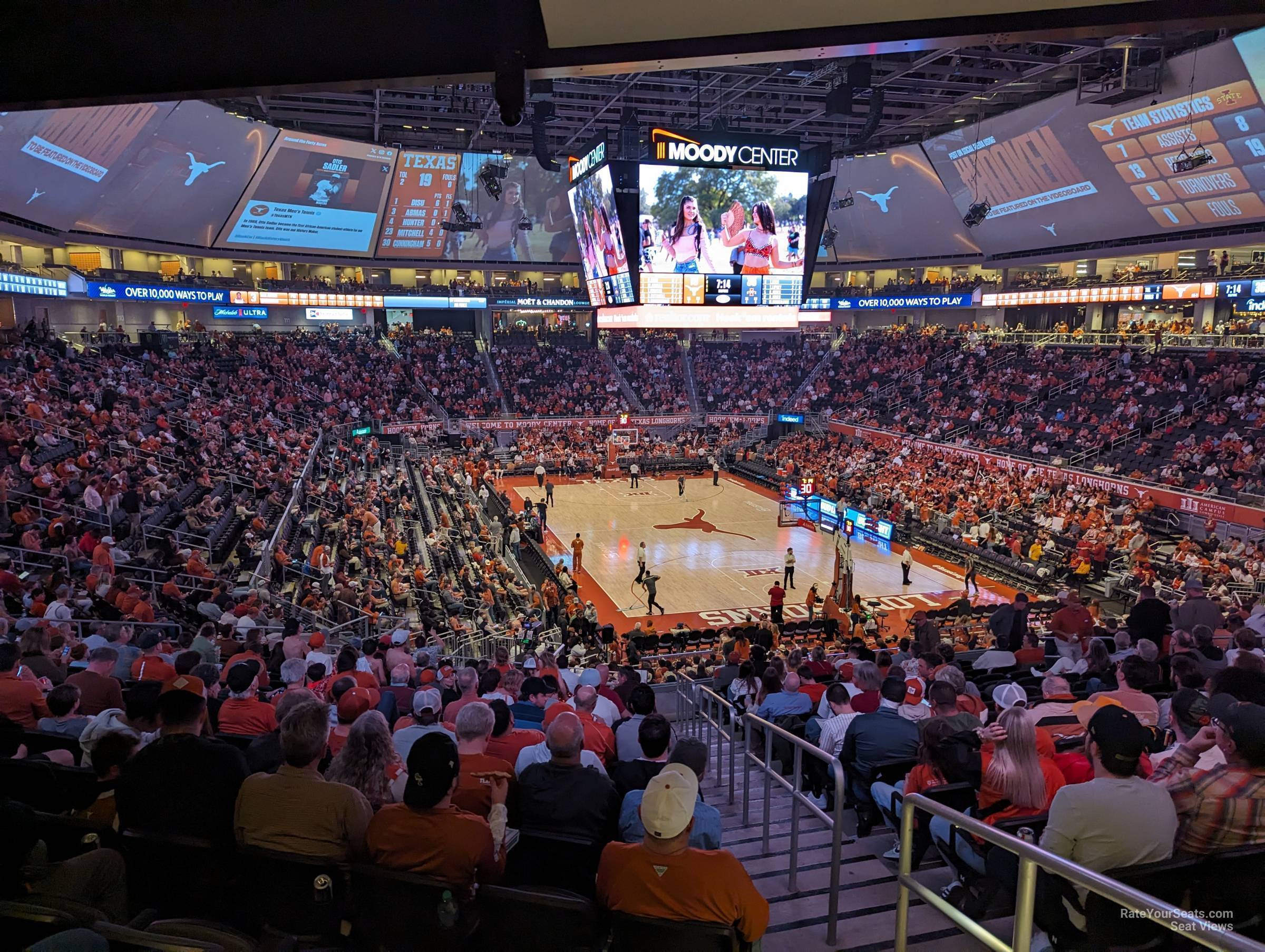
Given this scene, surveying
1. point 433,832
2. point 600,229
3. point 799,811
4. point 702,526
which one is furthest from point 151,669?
point 702,526

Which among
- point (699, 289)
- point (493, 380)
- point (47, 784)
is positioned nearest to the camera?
point (47, 784)

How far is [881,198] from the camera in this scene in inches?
1576

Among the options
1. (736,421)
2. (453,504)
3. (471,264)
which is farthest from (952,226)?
(453,504)

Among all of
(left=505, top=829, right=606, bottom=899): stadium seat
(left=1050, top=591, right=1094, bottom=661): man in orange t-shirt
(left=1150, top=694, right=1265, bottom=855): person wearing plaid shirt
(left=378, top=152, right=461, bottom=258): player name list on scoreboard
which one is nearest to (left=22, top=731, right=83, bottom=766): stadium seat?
(left=505, top=829, right=606, bottom=899): stadium seat

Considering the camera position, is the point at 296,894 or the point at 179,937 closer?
the point at 179,937

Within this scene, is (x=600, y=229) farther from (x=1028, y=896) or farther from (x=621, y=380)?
(x=621, y=380)

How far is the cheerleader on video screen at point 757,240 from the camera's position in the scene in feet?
70.1

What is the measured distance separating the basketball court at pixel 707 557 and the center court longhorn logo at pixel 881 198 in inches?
694

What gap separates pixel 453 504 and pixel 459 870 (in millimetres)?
20480

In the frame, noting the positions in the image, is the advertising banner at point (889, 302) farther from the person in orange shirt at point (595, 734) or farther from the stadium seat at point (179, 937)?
the stadium seat at point (179, 937)

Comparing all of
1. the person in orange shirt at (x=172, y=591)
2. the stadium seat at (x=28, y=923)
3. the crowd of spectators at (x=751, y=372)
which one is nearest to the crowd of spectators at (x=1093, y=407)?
the crowd of spectators at (x=751, y=372)

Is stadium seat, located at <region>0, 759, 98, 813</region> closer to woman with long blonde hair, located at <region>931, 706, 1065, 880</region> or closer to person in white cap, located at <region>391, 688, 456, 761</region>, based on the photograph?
person in white cap, located at <region>391, 688, 456, 761</region>

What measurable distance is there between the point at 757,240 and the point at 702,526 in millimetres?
10034

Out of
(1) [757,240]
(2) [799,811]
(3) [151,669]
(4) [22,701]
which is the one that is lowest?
(2) [799,811]
